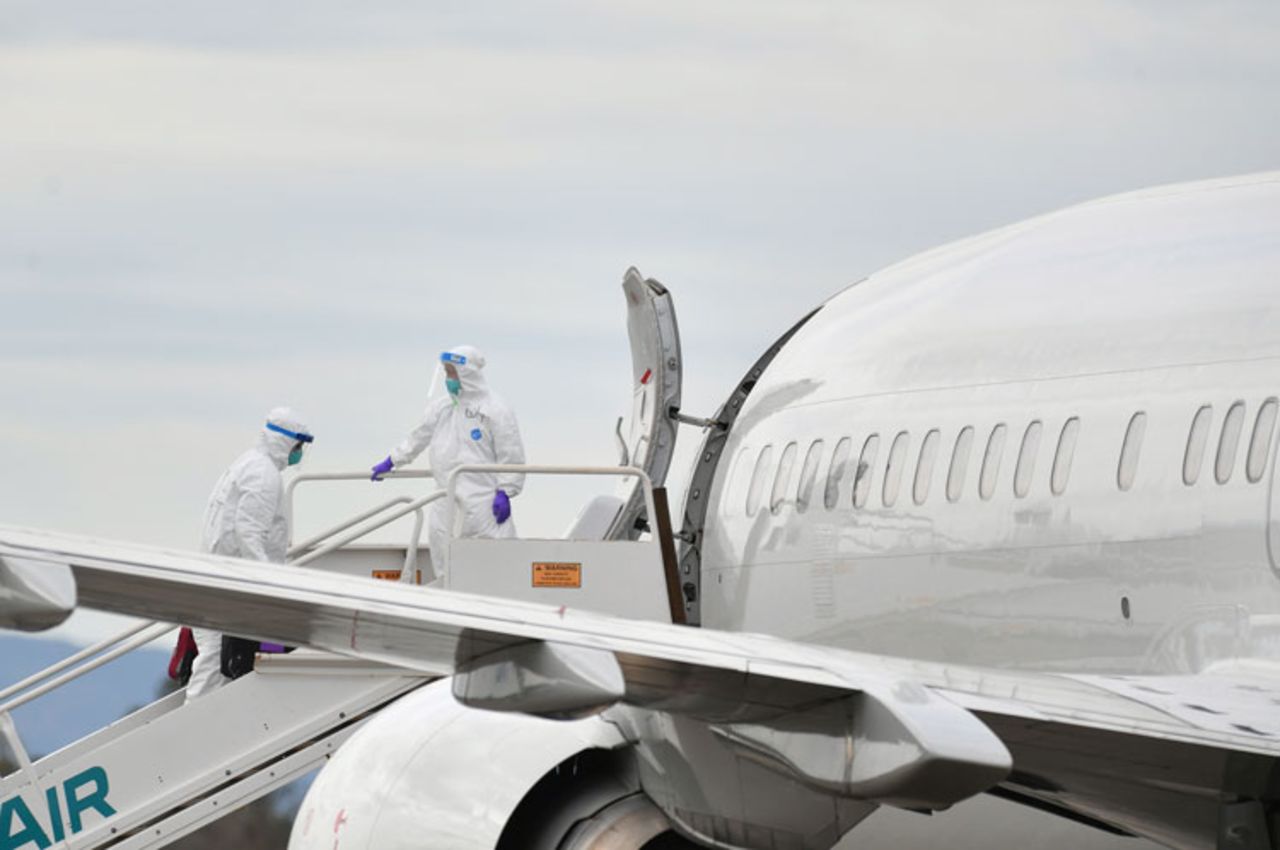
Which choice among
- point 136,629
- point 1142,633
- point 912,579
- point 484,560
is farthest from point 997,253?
point 136,629

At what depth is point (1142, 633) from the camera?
30.1 ft

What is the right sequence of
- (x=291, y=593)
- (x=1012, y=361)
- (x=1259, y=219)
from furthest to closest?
(x=1012, y=361) → (x=1259, y=219) → (x=291, y=593)

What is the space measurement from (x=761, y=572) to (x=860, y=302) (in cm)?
152

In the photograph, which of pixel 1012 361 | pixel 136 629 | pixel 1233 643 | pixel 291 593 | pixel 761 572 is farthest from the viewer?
pixel 136 629

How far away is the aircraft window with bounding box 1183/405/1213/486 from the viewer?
917cm

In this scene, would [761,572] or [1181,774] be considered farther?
[761,572]

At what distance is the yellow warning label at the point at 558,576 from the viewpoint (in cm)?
1254

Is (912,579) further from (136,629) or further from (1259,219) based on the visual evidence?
(136,629)

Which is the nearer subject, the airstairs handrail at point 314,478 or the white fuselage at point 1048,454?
the white fuselage at point 1048,454

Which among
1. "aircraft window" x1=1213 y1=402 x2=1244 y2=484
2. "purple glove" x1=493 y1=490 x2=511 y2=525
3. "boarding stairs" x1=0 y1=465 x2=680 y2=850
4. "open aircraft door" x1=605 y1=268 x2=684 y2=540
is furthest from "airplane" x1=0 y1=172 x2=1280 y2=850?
"purple glove" x1=493 y1=490 x2=511 y2=525

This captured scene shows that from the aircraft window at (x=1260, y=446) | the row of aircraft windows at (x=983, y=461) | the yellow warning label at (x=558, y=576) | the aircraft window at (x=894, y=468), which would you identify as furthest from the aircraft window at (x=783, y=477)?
the aircraft window at (x=1260, y=446)

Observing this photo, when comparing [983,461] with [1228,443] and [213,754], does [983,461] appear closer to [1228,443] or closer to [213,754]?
[1228,443]

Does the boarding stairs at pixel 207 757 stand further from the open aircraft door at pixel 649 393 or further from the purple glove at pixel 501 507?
the purple glove at pixel 501 507

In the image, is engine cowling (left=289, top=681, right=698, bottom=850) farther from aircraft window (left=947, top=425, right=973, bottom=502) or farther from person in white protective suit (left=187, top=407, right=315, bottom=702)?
person in white protective suit (left=187, top=407, right=315, bottom=702)
